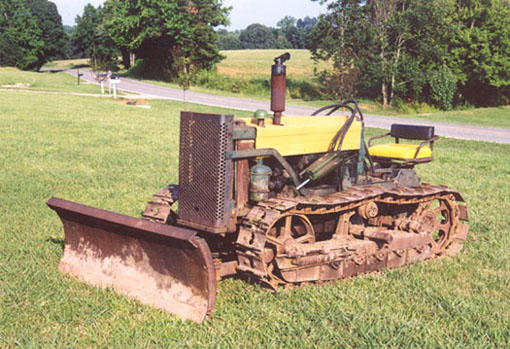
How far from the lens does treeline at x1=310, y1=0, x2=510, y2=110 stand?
3167 centimetres

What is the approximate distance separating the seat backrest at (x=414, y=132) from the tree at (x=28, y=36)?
6926 centimetres

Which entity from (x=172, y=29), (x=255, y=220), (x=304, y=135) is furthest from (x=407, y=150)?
(x=172, y=29)

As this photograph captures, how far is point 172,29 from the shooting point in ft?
157

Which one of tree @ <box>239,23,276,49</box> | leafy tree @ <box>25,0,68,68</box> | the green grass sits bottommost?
the green grass

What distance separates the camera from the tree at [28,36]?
67812mm

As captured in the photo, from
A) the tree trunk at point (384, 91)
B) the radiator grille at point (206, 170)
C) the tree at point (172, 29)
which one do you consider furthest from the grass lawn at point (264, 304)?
the tree at point (172, 29)

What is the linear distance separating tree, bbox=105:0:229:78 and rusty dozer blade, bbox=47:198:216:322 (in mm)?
42255

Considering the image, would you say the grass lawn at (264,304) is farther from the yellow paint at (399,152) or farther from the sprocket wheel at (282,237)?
the yellow paint at (399,152)

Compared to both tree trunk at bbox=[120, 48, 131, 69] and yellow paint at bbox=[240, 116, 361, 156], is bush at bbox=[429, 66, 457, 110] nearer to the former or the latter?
yellow paint at bbox=[240, 116, 361, 156]

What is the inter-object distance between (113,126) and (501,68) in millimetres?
25743

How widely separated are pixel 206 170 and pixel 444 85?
99.3 feet

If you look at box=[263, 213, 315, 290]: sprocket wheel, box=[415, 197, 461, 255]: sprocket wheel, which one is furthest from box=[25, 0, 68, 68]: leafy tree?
box=[263, 213, 315, 290]: sprocket wheel

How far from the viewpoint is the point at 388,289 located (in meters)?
5.05

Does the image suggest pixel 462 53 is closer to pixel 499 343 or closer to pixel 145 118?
pixel 145 118
